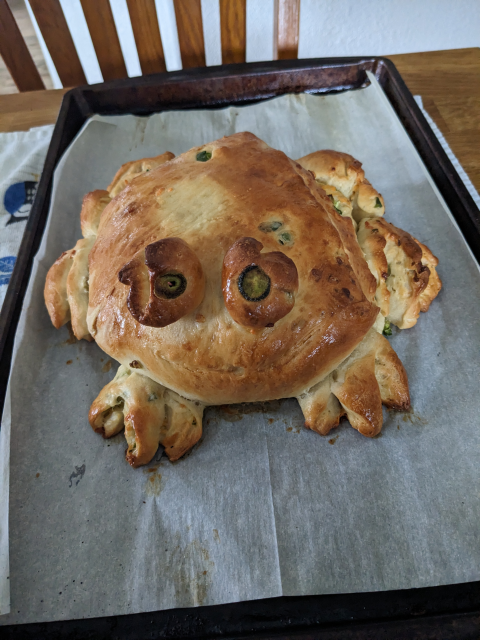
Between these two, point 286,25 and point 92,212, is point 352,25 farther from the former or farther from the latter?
point 92,212

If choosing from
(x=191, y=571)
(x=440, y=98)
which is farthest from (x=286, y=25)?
(x=191, y=571)

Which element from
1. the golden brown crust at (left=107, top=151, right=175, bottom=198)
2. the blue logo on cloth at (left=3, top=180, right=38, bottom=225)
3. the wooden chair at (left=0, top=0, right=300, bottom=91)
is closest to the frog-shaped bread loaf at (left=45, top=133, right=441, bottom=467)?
the golden brown crust at (left=107, top=151, right=175, bottom=198)

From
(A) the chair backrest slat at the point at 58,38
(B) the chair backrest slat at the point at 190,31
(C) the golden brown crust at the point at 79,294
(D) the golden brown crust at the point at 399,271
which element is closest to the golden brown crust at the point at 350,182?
(D) the golden brown crust at the point at 399,271

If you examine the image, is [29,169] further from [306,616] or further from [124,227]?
[306,616]

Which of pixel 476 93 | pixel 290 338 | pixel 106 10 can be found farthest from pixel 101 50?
pixel 290 338

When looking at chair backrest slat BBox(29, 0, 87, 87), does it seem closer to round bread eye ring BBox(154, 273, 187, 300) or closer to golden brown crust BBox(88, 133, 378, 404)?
golden brown crust BBox(88, 133, 378, 404)

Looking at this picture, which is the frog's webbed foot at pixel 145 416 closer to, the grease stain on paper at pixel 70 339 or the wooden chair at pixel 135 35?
the grease stain on paper at pixel 70 339

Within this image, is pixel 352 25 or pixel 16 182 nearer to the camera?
→ pixel 16 182
